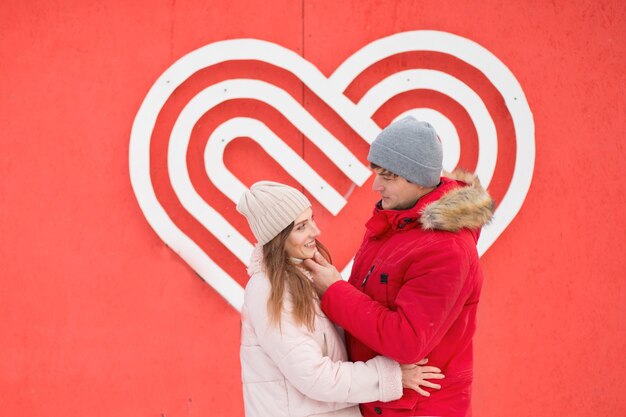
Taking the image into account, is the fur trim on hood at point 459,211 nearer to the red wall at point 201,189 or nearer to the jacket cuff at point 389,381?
the jacket cuff at point 389,381

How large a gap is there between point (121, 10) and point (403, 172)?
1648mm

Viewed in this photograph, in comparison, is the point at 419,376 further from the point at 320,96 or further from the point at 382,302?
the point at 320,96

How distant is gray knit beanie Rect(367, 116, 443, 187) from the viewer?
2004mm

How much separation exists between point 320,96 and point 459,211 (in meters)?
1.25

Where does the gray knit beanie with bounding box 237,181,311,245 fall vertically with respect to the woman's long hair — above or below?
above

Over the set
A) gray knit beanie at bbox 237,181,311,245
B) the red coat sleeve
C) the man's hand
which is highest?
gray knit beanie at bbox 237,181,311,245

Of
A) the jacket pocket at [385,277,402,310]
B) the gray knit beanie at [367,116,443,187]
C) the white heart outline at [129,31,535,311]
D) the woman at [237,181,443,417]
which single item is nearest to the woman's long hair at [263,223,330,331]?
the woman at [237,181,443,417]

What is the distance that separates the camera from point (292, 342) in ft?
6.32

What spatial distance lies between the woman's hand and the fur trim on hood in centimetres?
39

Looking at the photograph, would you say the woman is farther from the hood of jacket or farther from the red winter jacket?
the hood of jacket

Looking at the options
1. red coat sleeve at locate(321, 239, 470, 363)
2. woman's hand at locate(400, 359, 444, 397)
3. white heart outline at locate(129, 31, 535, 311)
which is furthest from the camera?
white heart outline at locate(129, 31, 535, 311)

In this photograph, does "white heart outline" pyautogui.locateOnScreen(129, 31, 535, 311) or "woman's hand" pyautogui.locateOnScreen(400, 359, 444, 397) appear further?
"white heart outline" pyautogui.locateOnScreen(129, 31, 535, 311)

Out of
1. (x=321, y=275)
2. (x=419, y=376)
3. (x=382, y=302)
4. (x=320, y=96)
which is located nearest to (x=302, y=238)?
(x=321, y=275)

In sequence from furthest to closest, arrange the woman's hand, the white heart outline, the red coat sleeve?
the white heart outline
the woman's hand
the red coat sleeve
